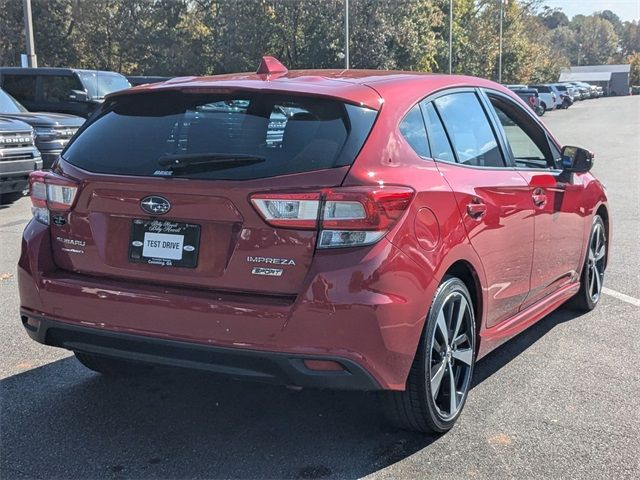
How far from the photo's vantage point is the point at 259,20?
42844mm

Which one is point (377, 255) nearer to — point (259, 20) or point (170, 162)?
point (170, 162)

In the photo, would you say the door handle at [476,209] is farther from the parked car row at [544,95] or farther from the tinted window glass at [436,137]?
the parked car row at [544,95]

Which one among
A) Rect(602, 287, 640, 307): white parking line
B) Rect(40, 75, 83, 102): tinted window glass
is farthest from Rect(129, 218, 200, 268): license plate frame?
Rect(40, 75, 83, 102): tinted window glass

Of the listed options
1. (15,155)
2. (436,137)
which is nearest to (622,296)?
(436,137)

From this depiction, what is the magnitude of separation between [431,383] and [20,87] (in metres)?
15.4

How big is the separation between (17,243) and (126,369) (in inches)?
174

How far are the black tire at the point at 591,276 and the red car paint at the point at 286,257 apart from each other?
1.97 meters

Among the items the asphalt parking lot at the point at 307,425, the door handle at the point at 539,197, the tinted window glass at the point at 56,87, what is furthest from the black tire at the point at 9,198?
the door handle at the point at 539,197

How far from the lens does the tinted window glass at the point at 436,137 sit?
3701 millimetres

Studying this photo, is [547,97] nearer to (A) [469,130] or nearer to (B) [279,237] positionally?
(A) [469,130]

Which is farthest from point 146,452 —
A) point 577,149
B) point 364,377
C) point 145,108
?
point 577,149

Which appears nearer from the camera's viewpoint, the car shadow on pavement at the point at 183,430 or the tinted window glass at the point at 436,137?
the car shadow on pavement at the point at 183,430

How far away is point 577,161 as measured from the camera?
16.2ft

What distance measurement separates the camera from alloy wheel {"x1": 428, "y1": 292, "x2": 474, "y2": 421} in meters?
Result: 3.54
